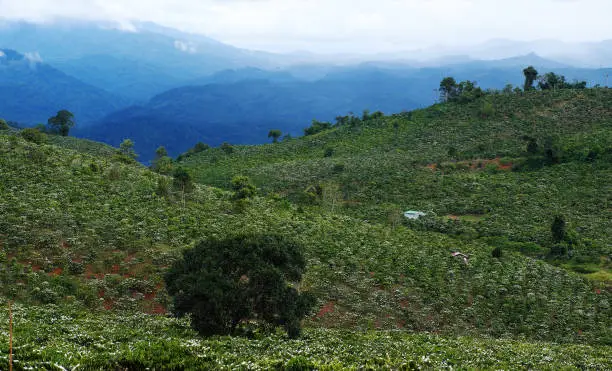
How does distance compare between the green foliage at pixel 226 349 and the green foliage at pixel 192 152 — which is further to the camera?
the green foliage at pixel 192 152

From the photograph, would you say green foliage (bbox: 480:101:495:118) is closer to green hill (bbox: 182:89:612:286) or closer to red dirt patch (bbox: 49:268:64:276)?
green hill (bbox: 182:89:612:286)

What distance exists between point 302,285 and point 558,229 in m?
27.1

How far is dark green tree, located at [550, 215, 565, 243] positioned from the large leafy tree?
3109 cm

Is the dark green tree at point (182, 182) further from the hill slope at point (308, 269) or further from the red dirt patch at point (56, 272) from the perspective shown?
the red dirt patch at point (56, 272)

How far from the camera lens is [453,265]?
31031 millimetres

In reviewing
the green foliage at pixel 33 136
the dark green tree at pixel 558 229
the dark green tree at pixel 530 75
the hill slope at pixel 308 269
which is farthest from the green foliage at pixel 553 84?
the green foliage at pixel 33 136

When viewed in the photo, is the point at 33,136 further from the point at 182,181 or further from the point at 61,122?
the point at 61,122

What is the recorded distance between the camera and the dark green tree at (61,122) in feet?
352

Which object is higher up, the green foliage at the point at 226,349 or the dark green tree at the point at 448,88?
the dark green tree at the point at 448,88

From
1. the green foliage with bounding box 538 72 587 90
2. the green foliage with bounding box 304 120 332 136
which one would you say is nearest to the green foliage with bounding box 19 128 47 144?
the green foliage with bounding box 304 120 332 136

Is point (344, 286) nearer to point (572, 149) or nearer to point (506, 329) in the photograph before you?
point (506, 329)

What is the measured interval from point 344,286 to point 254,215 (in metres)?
14.0

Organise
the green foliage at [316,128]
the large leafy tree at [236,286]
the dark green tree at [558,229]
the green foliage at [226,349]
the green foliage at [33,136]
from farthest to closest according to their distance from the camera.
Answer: the green foliage at [316,128], the green foliage at [33,136], the dark green tree at [558,229], the large leafy tree at [236,286], the green foliage at [226,349]

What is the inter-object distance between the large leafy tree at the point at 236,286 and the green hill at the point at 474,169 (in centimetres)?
2622
